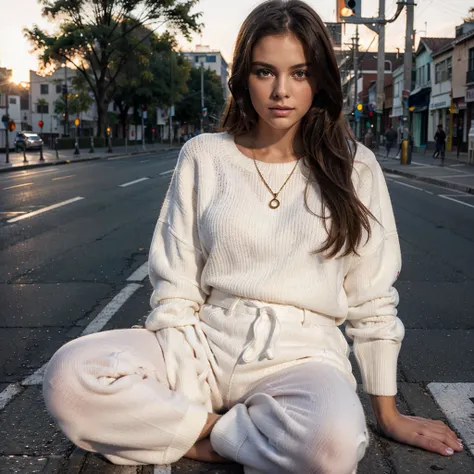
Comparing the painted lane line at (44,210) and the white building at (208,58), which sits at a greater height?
the white building at (208,58)

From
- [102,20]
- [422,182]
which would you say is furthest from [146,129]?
[422,182]

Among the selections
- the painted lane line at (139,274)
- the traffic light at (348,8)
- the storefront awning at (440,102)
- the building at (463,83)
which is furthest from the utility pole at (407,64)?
the painted lane line at (139,274)

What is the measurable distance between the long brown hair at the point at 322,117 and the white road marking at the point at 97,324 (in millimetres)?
1696

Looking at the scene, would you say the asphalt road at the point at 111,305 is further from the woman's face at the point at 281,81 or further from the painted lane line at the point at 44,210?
the woman's face at the point at 281,81

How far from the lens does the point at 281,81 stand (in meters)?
2.40

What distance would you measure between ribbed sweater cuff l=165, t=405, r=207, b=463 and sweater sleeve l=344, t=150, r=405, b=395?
1.99 feet

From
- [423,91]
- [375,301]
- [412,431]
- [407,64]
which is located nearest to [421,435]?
[412,431]

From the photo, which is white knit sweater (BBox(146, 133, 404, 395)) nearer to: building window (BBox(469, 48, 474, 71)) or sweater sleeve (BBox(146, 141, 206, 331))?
sweater sleeve (BBox(146, 141, 206, 331))

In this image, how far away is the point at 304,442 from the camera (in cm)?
203

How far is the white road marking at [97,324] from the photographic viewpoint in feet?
11.0

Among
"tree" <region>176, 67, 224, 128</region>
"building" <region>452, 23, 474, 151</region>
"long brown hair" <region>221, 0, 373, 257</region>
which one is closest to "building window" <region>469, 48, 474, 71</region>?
"building" <region>452, 23, 474, 151</region>

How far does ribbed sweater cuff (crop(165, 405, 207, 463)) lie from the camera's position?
2.24 meters

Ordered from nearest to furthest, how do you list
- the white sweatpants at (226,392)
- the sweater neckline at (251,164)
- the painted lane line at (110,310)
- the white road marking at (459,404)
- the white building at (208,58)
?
the white sweatpants at (226,392)
the sweater neckline at (251,164)
the white road marking at (459,404)
the painted lane line at (110,310)
the white building at (208,58)

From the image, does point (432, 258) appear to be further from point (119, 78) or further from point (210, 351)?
point (119, 78)
